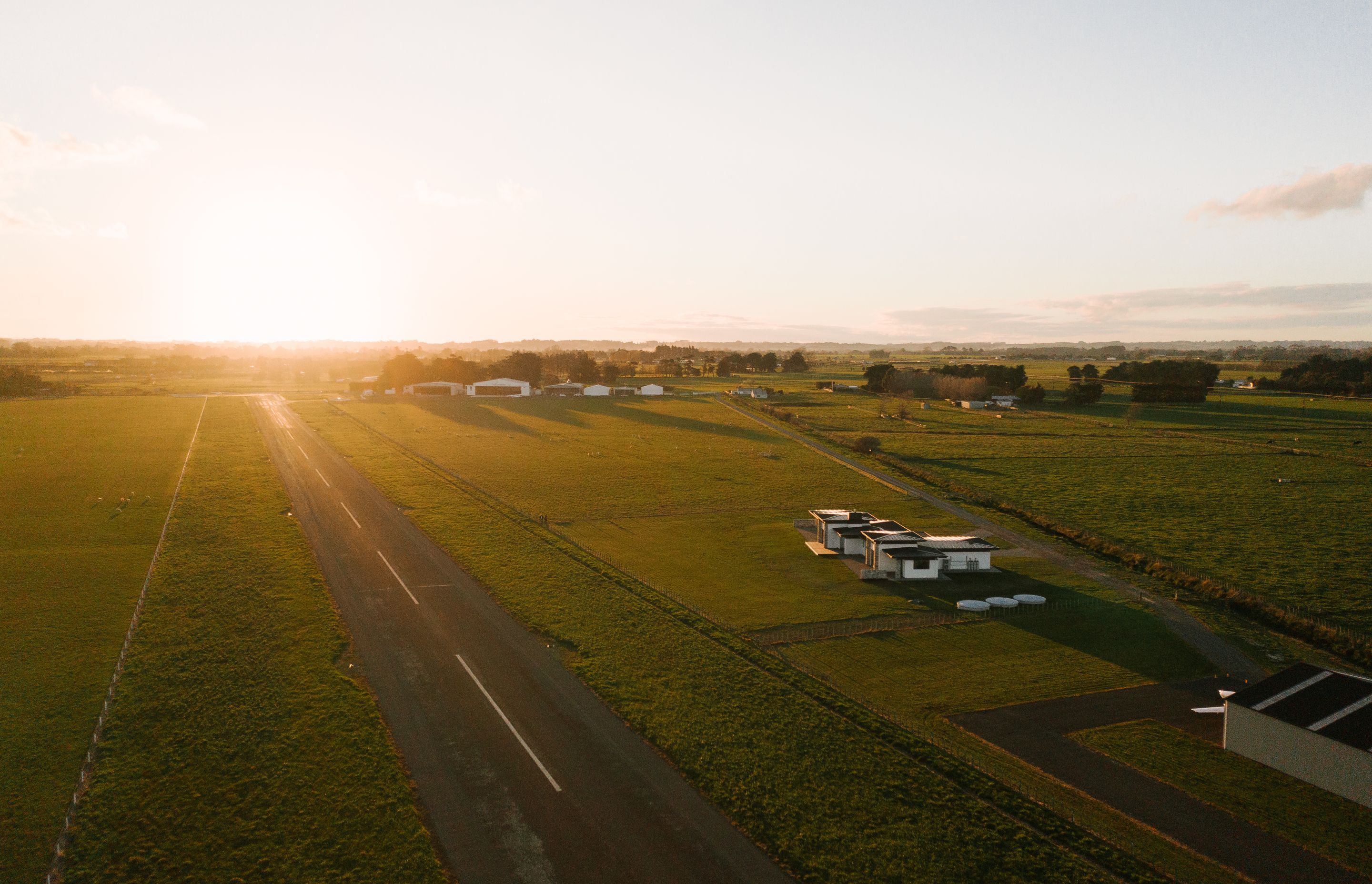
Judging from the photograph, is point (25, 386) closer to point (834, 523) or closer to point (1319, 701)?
point (834, 523)

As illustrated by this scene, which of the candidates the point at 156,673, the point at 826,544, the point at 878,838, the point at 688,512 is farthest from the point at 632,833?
the point at 688,512

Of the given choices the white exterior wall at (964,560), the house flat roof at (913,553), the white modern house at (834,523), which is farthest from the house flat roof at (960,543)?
the white modern house at (834,523)

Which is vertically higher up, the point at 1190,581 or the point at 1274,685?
the point at 1274,685

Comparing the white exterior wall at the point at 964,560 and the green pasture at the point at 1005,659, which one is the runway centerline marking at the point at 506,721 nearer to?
the green pasture at the point at 1005,659

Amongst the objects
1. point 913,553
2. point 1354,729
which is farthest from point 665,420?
point 1354,729

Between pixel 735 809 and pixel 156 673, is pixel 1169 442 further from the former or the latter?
pixel 156 673
